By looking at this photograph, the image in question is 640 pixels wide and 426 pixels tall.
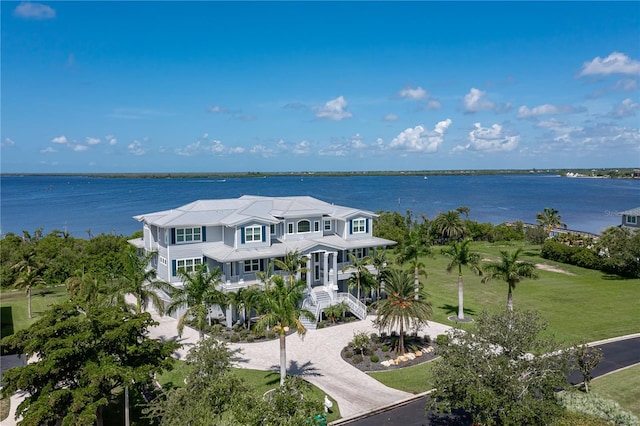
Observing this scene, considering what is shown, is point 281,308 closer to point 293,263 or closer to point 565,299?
point 293,263

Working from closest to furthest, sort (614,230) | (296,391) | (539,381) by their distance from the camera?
(296,391), (539,381), (614,230)

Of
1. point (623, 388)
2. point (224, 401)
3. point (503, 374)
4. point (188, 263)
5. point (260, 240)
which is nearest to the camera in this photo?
point (224, 401)

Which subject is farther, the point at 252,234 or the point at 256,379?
the point at 252,234

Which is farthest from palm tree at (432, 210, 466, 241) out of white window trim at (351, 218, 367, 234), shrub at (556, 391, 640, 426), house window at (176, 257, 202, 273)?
shrub at (556, 391, 640, 426)

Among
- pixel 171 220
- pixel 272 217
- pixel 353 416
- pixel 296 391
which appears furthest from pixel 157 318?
pixel 296 391

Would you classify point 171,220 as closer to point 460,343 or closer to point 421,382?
point 421,382

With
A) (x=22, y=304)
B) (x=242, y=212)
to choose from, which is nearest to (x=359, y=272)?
(x=242, y=212)

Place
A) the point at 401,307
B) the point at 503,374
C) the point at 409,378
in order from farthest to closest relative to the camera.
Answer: the point at 401,307 → the point at 409,378 → the point at 503,374
